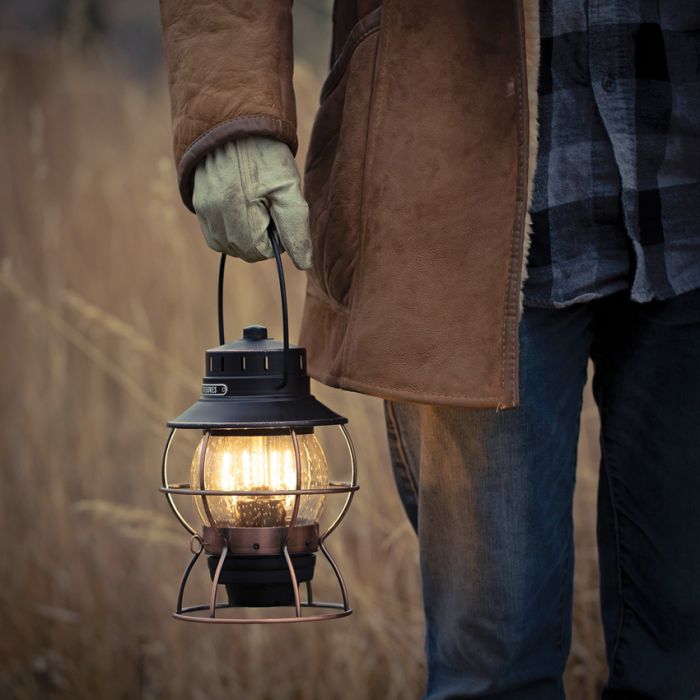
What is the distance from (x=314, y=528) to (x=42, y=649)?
155 centimetres

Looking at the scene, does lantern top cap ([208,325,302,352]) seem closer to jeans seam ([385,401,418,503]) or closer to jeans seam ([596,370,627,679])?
jeans seam ([385,401,418,503])

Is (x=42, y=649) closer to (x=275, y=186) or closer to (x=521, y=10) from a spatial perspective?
→ (x=275, y=186)

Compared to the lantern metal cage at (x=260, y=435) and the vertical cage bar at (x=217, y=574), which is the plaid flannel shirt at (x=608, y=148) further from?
the vertical cage bar at (x=217, y=574)

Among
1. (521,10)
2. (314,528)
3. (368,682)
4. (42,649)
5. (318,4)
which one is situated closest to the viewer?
(521,10)

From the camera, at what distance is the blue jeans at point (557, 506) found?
132 centimetres

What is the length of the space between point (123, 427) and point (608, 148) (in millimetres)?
2034

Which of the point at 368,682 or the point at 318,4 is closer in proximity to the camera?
the point at 368,682

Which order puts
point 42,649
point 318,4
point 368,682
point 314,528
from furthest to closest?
point 318,4 < point 42,649 < point 368,682 < point 314,528

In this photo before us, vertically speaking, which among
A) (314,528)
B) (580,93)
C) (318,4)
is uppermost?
(318,4)

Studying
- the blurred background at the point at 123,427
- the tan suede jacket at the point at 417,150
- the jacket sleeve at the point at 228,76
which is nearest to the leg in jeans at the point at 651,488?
the tan suede jacket at the point at 417,150

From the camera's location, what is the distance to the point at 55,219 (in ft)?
10.5

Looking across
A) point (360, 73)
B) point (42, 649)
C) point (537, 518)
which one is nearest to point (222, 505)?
point (537, 518)

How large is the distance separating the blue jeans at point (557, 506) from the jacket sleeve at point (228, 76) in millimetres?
385

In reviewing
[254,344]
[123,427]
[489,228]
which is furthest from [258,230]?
[123,427]
